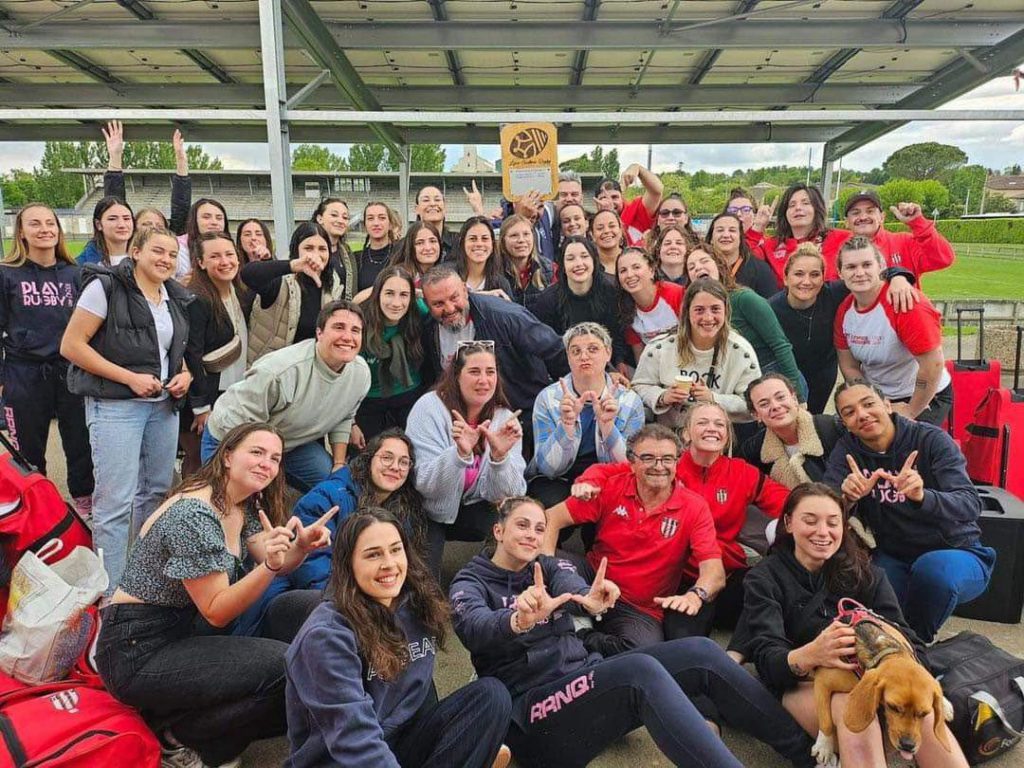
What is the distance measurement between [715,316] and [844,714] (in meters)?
2.20

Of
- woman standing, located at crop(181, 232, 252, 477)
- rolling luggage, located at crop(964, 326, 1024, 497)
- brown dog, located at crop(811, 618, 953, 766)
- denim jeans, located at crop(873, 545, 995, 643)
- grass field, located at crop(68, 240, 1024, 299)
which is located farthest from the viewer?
grass field, located at crop(68, 240, 1024, 299)

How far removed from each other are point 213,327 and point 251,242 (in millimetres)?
1107

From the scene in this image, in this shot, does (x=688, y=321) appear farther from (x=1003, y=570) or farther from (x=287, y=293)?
(x=287, y=293)

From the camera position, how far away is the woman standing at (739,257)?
16.3ft

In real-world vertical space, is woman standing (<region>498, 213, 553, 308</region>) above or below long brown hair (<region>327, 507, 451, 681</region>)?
above

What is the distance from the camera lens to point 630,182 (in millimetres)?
5973

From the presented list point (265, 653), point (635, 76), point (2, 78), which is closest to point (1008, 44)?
point (635, 76)

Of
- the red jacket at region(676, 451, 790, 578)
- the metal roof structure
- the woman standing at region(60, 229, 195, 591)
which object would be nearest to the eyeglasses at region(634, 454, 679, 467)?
the red jacket at region(676, 451, 790, 578)

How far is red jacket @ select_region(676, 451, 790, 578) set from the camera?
11.2ft

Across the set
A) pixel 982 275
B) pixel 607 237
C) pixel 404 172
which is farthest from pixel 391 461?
pixel 982 275

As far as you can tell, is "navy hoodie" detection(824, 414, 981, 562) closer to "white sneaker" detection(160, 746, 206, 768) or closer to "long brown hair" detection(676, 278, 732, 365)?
"long brown hair" detection(676, 278, 732, 365)

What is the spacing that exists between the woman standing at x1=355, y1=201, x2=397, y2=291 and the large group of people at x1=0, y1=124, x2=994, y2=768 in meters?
0.03

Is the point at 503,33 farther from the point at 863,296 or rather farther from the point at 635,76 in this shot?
the point at 863,296

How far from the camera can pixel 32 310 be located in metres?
4.03
